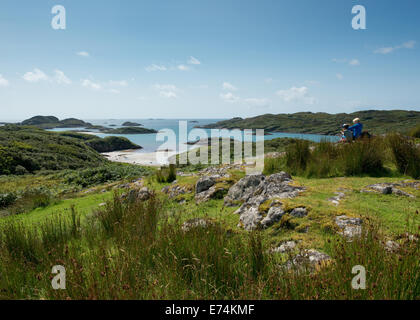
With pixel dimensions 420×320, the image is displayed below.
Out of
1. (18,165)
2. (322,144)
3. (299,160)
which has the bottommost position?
(18,165)

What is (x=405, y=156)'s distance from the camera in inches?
284

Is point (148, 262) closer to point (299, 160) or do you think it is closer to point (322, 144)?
point (299, 160)

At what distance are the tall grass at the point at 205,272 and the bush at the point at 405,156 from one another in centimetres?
550

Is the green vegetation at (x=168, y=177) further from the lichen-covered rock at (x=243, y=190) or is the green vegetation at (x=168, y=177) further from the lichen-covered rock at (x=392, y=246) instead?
the lichen-covered rock at (x=392, y=246)

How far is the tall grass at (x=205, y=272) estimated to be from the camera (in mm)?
2104

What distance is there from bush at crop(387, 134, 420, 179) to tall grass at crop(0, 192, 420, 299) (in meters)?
5.50

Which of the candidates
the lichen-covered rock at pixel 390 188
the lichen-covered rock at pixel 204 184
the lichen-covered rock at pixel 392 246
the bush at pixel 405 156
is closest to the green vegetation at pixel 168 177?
the lichen-covered rock at pixel 204 184

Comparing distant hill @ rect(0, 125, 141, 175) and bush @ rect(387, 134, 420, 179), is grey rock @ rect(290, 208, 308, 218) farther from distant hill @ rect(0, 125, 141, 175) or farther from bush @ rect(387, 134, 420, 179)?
distant hill @ rect(0, 125, 141, 175)

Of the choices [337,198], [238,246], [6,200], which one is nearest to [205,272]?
[238,246]

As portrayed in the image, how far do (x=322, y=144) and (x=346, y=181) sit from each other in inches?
103

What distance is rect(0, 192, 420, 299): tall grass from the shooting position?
210cm

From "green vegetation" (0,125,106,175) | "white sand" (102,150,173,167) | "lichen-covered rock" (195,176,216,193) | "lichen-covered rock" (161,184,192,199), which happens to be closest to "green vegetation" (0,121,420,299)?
"lichen-covered rock" (161,184,192,199)
